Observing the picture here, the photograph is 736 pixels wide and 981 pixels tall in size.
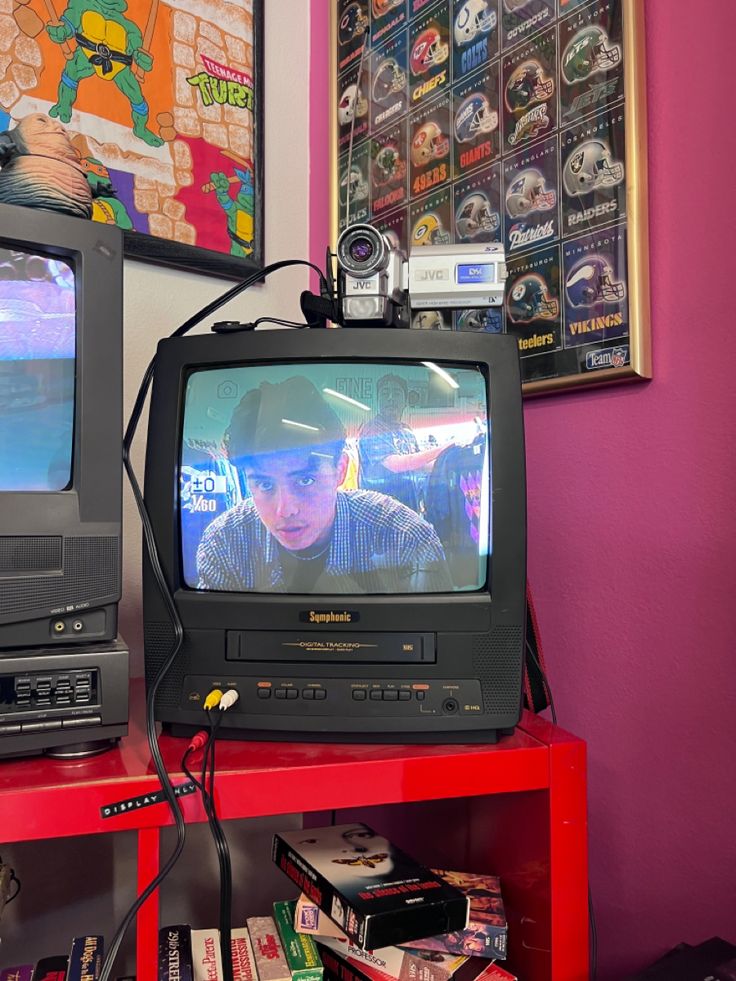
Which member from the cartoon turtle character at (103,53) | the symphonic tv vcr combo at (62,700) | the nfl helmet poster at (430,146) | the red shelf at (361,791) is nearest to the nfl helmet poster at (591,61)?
the nfl helmet poster at (430,146)

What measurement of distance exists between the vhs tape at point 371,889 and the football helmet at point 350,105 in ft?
4.45

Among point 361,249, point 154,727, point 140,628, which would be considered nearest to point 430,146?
point 361,249

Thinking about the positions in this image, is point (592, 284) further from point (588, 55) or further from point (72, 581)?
point (72, 581)

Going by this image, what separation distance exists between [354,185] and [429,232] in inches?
11.0

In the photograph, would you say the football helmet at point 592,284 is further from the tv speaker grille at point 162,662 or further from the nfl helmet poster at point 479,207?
the tv speaker grille at point 162,662

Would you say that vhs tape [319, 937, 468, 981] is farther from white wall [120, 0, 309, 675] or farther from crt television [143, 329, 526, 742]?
white wall [120, 0, 309, 675]

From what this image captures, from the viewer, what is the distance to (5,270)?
83 centimetres

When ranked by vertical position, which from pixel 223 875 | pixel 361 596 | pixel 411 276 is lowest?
pixel 223 875

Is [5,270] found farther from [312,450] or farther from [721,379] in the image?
[721,379]

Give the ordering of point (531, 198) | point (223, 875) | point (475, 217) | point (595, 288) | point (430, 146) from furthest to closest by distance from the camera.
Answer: point (430, 146), point (475, 217), point (531, 198), point (595, 288), point (223, 875)

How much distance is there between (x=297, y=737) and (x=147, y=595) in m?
0.24

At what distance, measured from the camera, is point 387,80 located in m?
1.54

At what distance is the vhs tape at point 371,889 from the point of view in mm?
781

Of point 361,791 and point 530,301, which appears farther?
point 530,301
